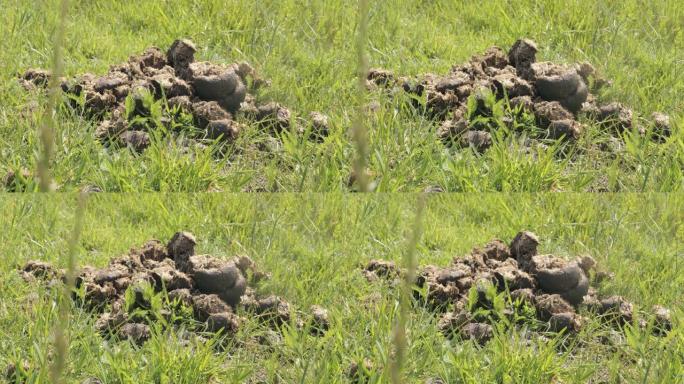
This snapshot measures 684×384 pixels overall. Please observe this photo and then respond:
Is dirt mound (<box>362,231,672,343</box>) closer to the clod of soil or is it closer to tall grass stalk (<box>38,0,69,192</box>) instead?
the clod of soil

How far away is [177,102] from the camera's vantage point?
6.27 metres

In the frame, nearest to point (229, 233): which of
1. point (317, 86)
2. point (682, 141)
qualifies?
point (317, 86)

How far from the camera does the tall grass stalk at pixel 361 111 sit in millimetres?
6031

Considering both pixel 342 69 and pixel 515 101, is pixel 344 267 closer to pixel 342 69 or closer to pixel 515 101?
pixel 342 69

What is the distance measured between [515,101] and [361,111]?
0.73m

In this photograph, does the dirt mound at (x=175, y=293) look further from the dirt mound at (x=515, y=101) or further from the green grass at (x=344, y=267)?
the dirt mound at (x=515, y=101)

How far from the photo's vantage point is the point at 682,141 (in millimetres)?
6281

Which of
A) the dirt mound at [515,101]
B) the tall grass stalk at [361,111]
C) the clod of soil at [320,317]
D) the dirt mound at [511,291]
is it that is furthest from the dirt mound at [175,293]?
the dirt mound at [515,101]

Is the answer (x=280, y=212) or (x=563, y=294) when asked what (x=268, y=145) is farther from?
(x=563, y=294)

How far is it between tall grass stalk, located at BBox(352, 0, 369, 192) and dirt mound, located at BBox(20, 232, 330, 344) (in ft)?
1.97

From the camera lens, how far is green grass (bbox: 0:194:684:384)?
5.60 metres

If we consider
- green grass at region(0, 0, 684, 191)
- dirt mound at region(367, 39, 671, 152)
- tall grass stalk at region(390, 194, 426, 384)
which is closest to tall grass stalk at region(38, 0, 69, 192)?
green grass at region(0, 0, 684, 191)

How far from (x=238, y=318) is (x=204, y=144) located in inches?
32.7

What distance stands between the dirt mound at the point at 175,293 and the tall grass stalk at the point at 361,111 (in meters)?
0.60
